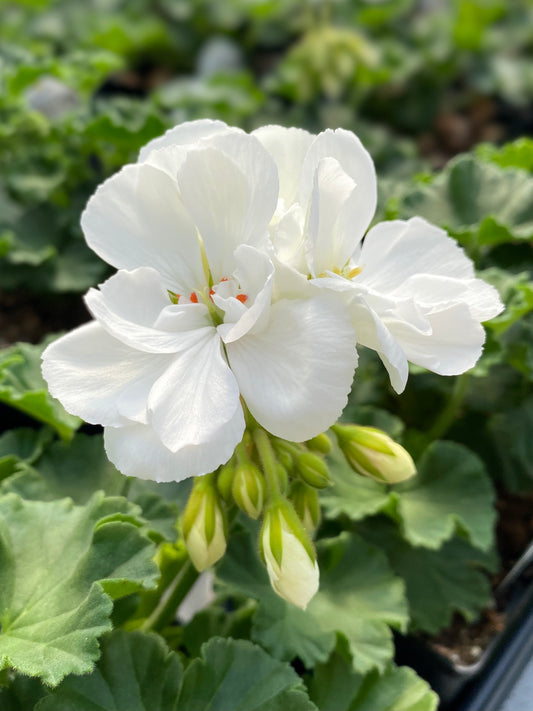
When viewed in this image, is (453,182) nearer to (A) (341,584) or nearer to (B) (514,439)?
(B) (514,439)

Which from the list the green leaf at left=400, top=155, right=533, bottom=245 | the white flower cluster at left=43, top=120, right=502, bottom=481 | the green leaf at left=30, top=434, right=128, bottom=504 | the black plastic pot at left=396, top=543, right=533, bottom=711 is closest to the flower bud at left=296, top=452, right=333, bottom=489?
the white flower cluster at left=43, top=120, right=502, bottom=481

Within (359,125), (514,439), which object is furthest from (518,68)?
(514,439)

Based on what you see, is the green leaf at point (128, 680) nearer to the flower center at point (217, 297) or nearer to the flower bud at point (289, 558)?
the flower bud at point (289, 558)

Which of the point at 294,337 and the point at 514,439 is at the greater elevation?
the point at 294,337

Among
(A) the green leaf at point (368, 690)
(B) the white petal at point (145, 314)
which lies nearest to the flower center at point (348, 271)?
(B) the white petal at point (145, 314)

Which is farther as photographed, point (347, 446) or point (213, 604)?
point (213, 604)

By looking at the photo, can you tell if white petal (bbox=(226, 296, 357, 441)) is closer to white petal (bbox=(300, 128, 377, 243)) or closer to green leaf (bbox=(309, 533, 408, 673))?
white petal (bbox=(300, 128, 377, 243))

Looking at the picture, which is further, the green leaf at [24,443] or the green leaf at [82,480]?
the green leaf at [24,443]
